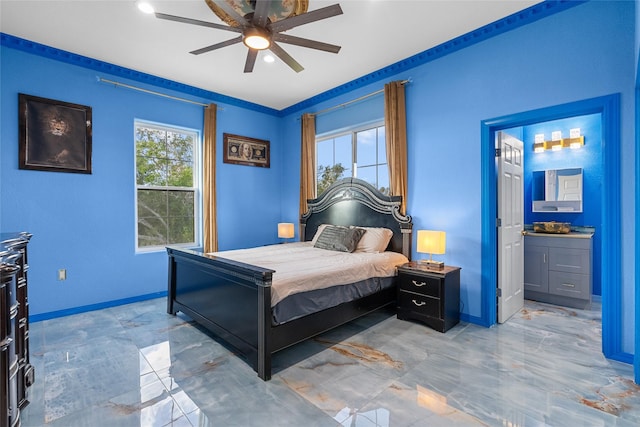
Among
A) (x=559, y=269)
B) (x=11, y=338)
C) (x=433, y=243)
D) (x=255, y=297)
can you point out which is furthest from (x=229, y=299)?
(x=559, y=269)

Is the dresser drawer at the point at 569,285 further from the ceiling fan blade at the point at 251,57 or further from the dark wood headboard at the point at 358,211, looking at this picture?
the ceiling fan blade at the point at 251,57

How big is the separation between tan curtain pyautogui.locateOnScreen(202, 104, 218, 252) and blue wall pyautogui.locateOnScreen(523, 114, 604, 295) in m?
4.77

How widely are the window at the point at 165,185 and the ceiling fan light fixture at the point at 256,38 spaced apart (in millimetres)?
2514

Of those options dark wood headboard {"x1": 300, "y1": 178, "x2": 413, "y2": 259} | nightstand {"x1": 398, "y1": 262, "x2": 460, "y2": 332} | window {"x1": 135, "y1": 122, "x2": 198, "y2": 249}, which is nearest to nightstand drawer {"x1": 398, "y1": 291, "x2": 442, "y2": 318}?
nightstand {"x1": 398, "y1": 262, "x2": 460, "y2": 332}

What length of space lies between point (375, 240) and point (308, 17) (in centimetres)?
255

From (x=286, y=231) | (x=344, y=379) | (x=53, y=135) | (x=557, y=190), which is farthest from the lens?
(x=286, y=231)

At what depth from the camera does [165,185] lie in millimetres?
4449

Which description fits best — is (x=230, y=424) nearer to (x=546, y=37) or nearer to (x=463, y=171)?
(x=463, y=171)

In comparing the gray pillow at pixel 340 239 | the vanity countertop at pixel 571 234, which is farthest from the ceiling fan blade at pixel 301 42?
the vanity countertop at pixel 571 234

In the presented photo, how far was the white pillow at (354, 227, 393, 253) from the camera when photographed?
151 inches

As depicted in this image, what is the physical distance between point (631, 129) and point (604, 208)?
65cm

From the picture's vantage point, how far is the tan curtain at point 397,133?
3850mm

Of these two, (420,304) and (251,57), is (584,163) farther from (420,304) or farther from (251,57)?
(251,57)

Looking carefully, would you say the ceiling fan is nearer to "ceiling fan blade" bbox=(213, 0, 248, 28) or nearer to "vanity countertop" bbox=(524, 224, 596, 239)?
"ceiling fan blade" bbox=(213, 0, 248, 28)
